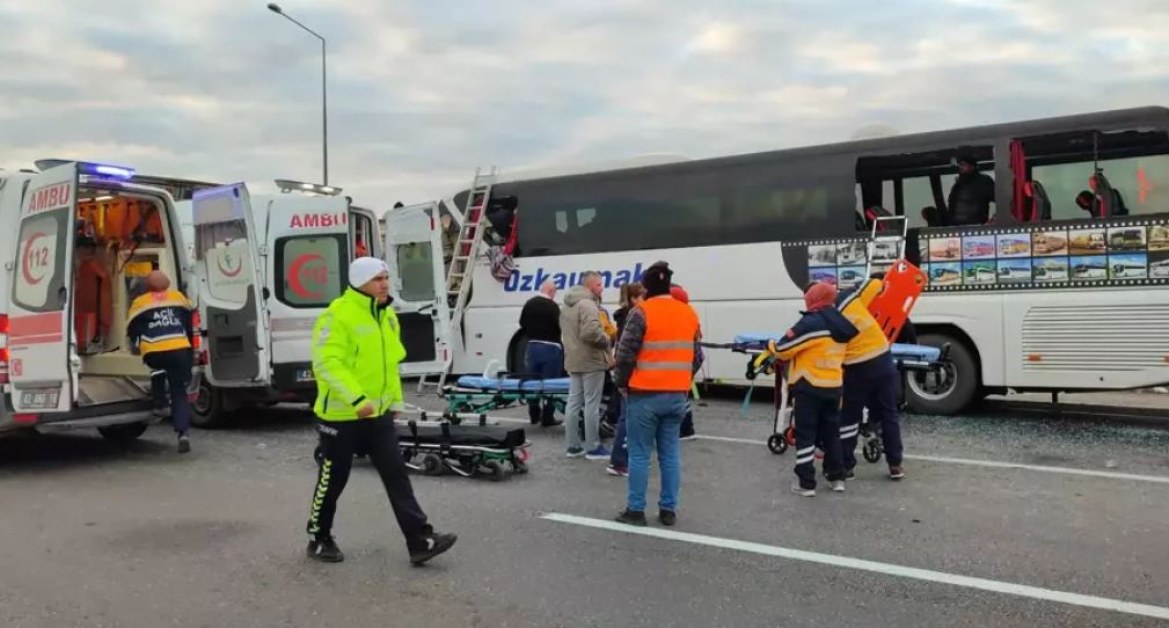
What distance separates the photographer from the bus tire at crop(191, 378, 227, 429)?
10414 millimetres

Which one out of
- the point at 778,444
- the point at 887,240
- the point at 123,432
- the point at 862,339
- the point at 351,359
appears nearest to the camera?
the point at 351,359

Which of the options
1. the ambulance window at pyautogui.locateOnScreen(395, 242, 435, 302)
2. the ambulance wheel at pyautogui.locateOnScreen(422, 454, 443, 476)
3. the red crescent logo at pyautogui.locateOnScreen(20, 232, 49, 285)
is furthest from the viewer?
the ambulance window at pyautogui.locateOnScreen(395, 242, 435, 302)

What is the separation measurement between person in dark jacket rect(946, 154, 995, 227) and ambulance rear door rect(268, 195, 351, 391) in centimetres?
692

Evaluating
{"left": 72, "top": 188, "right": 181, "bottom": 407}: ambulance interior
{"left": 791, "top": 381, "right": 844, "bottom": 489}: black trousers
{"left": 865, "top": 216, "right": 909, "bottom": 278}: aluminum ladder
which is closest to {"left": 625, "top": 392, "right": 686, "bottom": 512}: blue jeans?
{"left": 791, "top": 381, "right": 844, "bottom": 489}: black trousers

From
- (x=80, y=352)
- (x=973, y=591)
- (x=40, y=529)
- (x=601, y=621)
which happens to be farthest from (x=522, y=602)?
(x=80, y=352)

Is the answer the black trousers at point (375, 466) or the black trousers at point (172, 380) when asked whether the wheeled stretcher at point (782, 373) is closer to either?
the black trousers at point (375, 466)

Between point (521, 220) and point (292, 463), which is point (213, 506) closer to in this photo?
point (292, 463)

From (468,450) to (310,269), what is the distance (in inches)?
163

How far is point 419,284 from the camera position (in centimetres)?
1216

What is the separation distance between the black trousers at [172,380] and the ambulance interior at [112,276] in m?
0.72

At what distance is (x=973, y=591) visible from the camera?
4.72m

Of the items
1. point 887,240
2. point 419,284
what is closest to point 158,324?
point 419,284

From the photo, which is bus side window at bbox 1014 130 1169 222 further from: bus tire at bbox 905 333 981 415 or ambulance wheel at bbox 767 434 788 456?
ambulance wheel at bbox 767 434 788 456

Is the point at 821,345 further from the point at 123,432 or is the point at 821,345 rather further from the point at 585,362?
Answer: the point at 123,432
